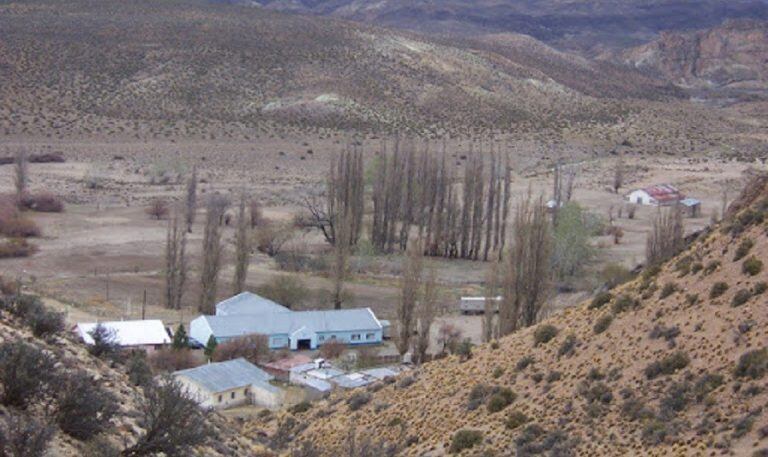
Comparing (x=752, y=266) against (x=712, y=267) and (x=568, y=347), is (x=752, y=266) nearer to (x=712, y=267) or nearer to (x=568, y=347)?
(x=712, y=267)

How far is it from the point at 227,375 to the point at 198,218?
36839 millimetres

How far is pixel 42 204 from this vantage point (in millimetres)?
68500

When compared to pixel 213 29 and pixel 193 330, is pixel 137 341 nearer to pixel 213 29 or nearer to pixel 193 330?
pixel 193 330

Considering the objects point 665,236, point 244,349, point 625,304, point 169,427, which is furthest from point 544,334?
point 665,236

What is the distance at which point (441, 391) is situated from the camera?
2648cm

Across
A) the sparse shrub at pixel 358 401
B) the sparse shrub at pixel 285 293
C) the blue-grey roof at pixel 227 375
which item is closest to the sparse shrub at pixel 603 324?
the sparse shrub at pixel 358 401

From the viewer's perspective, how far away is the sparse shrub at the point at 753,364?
19656 millimetres

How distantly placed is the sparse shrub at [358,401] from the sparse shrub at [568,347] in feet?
17.9

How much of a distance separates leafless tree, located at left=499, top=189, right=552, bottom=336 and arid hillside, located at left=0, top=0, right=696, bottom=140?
60709 millimetres

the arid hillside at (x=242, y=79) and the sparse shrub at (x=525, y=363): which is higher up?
the arid hillside at (x=242, y=79)

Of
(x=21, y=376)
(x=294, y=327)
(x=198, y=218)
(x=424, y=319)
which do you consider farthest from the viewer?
(x=198, y=218)

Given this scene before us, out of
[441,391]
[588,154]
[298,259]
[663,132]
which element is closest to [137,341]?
[441,391]

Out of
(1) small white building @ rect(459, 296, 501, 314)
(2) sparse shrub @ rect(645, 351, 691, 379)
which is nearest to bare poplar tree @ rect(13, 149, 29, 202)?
(1) small white building @ rect(459, 296, 501, 314)

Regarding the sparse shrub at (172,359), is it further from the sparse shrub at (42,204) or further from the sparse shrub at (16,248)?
the sparse shrub at (42,204)
